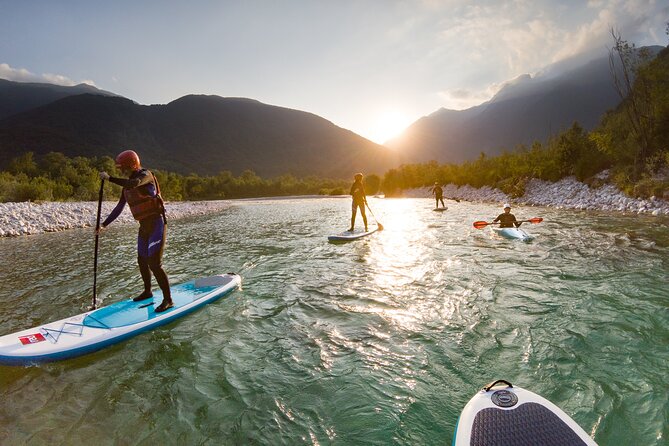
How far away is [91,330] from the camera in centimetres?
615

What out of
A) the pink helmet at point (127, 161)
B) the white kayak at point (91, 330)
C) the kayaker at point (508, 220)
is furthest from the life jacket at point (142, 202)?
the kayaker at point (508, 220)

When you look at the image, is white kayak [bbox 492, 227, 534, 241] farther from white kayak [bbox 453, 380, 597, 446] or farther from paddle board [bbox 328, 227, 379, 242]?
white kayak [bbox 453, 380, 597, 446]

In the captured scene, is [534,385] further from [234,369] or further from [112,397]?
[112,397]

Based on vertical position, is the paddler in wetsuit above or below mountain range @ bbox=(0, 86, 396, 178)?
below

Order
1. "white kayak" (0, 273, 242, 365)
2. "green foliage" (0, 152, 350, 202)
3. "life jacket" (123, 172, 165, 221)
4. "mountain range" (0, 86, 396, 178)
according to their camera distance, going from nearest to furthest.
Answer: "white kayak" (0, 273, 242, 365), "life jacket" (123, 172, 165, 221), "green foliage" (0, 152, 350, 202), "mountain range" (0, 86, 396, 178)

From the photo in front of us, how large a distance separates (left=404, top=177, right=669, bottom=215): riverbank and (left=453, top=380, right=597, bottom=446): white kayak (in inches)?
1052

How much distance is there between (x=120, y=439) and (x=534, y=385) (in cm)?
527

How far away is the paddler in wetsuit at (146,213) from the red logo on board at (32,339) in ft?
6.11

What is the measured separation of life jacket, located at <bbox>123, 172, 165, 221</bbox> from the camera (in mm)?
6656

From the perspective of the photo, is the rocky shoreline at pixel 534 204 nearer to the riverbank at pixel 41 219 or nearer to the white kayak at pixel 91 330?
the riverbank at pixel 41 219

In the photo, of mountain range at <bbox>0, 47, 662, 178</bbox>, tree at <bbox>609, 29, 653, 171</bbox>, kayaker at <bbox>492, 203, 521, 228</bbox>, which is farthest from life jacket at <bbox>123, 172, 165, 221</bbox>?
mountain range at <bbox>0, 47, 662, 178</bbox>

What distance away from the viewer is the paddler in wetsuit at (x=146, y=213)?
6.55 m

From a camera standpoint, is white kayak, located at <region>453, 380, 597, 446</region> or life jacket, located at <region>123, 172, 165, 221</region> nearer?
white kayak, located at <region>453, 380, 597, 446</region>

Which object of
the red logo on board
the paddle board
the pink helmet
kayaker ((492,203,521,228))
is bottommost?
the red logo on board
